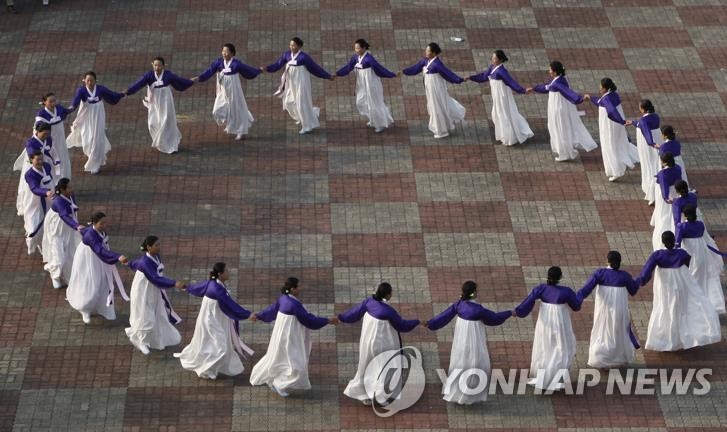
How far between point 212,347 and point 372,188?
570 centimetres

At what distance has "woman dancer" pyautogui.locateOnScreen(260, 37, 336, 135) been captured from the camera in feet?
82.5

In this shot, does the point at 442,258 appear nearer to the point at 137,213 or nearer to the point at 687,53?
the point at 137,213

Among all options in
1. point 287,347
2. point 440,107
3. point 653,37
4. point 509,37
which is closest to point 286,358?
point 287,347

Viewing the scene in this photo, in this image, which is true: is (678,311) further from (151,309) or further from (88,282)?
(88,282)

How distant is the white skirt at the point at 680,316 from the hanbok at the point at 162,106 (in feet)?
30.7

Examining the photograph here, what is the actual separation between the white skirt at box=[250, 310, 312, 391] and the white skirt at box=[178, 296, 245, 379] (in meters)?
0.44

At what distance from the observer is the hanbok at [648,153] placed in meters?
23.5

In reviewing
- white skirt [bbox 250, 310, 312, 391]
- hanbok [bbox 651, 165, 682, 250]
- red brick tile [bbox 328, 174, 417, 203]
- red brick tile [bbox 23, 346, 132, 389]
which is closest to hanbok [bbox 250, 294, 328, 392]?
white skirt [bbox 250, 310, 312, 391]

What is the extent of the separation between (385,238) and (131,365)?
5.01 m

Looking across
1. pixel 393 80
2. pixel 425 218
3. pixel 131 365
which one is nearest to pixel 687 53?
pixel 393 80

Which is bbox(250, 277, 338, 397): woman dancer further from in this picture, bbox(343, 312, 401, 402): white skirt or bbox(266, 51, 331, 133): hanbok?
bbox(266, 51, 331, 133): hanbok

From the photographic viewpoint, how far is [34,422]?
19.0 m

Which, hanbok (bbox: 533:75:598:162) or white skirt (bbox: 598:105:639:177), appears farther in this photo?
hanbok (bbox: 533:75:598:162)

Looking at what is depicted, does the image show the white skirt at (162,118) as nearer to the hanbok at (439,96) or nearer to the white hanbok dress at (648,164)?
the hanbok at (439,96)
